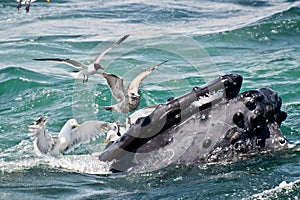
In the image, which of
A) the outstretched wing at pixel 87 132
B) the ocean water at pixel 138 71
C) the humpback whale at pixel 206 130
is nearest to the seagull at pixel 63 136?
the outstretched wing at pixel 87 132

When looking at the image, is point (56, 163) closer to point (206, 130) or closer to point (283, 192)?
point (206, 130)

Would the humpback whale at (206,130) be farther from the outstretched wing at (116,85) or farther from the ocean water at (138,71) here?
the outstretched wing at (116,85)

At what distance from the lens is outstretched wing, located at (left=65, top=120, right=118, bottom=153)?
11.6 meters

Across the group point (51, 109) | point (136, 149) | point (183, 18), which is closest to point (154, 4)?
point (183, 18)

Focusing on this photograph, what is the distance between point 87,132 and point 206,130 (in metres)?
3.33

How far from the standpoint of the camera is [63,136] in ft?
36.8

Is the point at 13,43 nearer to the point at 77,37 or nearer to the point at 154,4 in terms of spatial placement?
the point at 77,37

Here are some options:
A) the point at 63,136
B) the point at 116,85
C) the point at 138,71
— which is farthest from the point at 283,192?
the point at 138,71

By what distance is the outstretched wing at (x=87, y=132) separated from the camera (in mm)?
11617

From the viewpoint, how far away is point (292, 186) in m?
8.36

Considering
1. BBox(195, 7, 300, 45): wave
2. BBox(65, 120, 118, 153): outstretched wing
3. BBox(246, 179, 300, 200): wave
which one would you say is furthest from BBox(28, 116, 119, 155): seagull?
BBox(195, 7, 300, 45): wave

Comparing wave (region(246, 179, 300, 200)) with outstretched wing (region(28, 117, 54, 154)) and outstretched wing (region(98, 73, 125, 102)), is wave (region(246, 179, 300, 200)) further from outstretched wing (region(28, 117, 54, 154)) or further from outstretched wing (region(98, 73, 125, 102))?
outstretched wing (region(28, 117, 54, 154))

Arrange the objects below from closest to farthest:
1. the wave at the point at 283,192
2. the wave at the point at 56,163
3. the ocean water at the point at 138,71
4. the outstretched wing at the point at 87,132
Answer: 1. the wave at the point at 283,192
2. the ocean water at the point at 138,71
3. the wave at the point at 56,163
4. the outstretched wing at the point at 87,132

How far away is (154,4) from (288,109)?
56.1 feet
